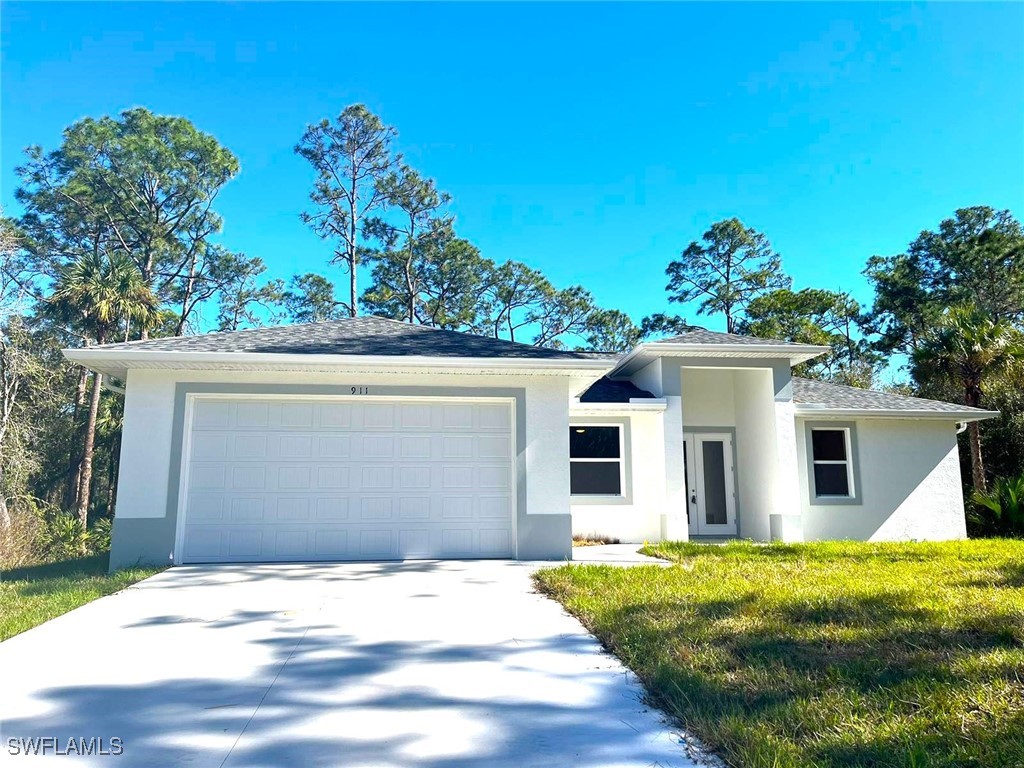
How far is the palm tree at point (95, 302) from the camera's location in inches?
776

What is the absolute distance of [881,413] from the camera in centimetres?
1350

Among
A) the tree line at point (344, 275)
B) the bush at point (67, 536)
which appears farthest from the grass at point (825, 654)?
the tree line at point (344, 275)

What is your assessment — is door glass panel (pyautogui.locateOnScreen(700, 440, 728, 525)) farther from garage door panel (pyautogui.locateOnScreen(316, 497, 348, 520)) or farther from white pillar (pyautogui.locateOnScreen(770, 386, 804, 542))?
garage door panel (pyautogui.locateOnScreen(316, 497, 348, 520))

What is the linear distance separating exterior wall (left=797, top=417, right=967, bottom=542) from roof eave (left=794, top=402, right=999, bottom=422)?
10.3 inches

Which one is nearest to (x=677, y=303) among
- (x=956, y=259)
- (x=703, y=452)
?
(x=956, y=259)

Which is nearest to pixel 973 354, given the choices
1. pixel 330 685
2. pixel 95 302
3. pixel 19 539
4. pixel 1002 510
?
pixel 1002 510

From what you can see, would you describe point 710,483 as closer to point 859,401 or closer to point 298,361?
point 859,401

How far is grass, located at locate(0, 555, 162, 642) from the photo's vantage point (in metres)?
5.86

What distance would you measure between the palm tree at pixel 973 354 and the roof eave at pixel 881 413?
6.09ft

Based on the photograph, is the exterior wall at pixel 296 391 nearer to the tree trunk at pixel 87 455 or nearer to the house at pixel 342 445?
the house at pixel 342 445

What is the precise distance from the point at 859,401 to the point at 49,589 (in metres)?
15.0

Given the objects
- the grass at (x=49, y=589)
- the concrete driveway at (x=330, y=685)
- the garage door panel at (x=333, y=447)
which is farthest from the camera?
the garage door panel at (x=333, y=447)

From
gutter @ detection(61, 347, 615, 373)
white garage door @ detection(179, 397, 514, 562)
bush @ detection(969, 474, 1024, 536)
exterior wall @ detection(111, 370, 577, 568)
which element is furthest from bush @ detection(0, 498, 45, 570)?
bush @ detection(969, 474, 1024, 536)

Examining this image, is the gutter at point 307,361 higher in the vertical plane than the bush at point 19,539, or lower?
higher
